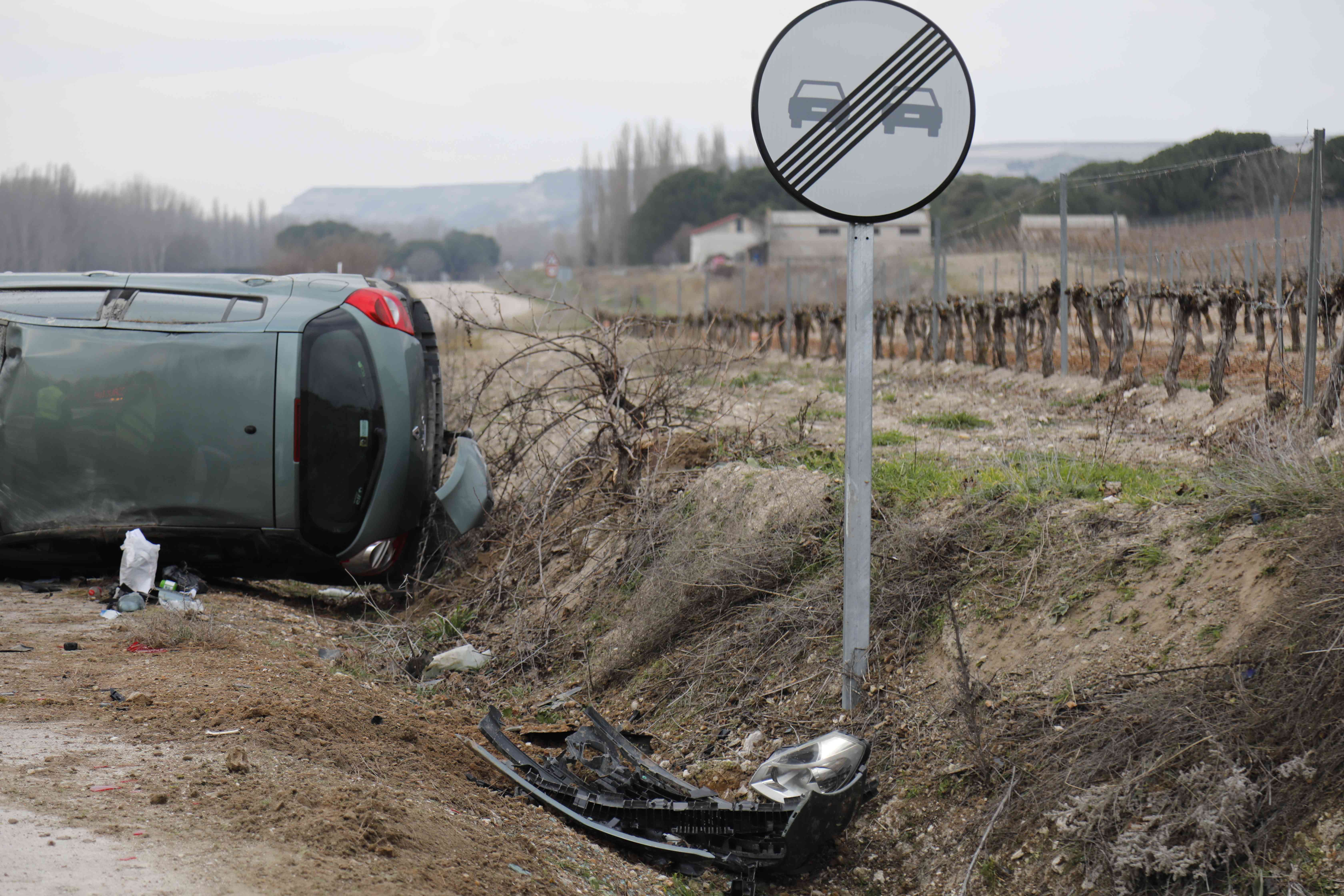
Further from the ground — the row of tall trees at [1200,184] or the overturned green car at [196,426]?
the row of tall trees at [1200,184]

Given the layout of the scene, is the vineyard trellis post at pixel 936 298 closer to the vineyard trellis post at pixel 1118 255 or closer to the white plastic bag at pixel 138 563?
the vineyard trellis post at pixel 1118 255

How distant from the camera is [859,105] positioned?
3.47m

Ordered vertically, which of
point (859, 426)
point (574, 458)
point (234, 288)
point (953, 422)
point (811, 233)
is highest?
point (811, 233)

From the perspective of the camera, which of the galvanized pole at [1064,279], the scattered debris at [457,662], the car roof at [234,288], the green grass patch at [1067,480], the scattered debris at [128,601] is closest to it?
the green grass patch at [1067,480]

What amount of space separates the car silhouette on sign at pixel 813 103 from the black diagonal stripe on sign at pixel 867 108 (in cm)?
5

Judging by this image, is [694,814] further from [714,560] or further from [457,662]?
[457,662]

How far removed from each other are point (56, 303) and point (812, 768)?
523cm

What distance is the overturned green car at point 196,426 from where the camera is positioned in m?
5.73

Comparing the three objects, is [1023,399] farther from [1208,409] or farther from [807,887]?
[807,887]

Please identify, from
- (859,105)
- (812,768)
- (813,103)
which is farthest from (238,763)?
(859,105)

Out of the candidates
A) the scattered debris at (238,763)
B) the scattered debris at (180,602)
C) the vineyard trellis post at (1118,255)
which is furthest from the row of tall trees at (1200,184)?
the scattered debris at (238,763)

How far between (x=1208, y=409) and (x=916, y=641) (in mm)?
7520

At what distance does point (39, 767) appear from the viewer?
3.06 m

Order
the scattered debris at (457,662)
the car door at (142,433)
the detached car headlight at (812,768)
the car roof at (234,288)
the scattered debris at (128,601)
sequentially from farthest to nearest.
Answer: the car roof at (234,288), the car door at (142,433), the scattered debris at (128,601), the scattered debris at (457,662), the detached car headlight at (812,768)
